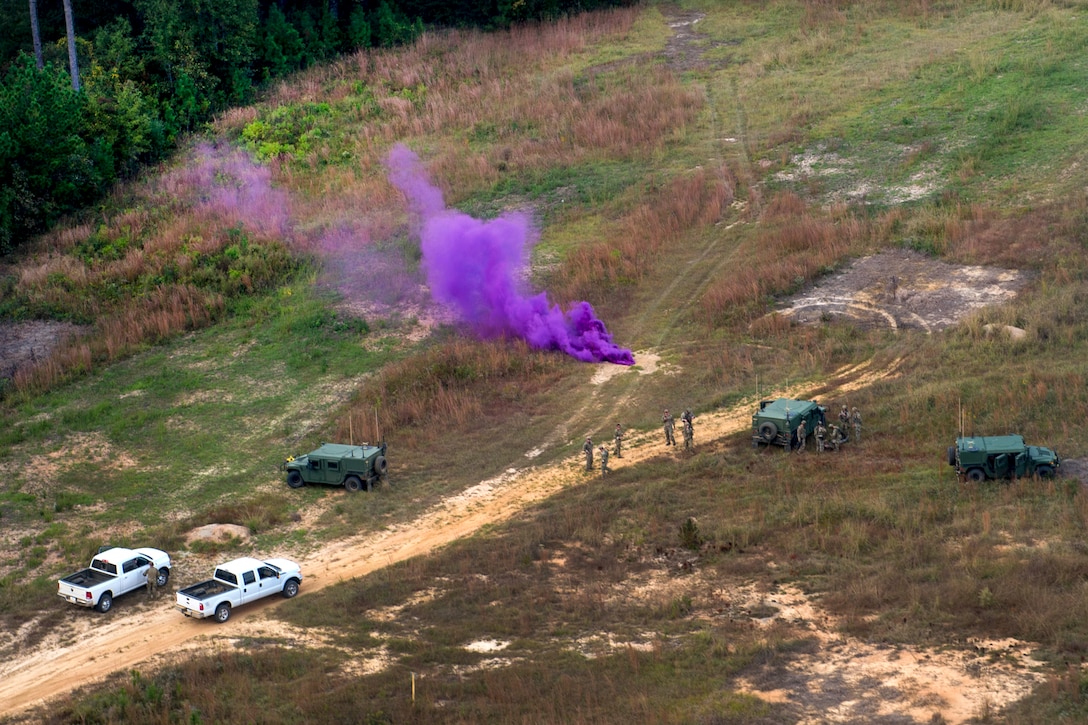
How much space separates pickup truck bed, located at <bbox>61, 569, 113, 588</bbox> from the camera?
106 feet

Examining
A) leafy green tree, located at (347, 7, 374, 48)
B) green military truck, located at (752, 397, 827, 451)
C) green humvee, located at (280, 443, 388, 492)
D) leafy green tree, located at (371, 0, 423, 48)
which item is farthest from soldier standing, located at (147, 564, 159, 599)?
leafy green tree, located at (371, 0, 423, 48)

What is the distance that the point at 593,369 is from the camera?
46500 millimetres

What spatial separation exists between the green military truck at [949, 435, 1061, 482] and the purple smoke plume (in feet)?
44.9

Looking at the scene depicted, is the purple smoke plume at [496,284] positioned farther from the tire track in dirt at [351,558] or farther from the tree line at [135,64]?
the tree line at [135,64]

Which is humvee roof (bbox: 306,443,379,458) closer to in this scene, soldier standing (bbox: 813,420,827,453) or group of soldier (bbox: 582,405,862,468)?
group of soldier (bbox: 582,405,862,468)

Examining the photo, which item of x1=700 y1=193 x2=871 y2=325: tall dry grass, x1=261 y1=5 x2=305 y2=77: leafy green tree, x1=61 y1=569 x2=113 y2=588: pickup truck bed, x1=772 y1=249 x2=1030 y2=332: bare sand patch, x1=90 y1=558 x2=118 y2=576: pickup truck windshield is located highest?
x1=261 y1=5 x2=305 y2=77: leafy green tree

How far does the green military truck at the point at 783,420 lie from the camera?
39531 millimetres

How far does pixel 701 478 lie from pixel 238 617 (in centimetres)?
1416

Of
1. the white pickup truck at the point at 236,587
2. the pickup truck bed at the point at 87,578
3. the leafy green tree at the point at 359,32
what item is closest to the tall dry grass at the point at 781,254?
the white pickup truck at the point at 236,587

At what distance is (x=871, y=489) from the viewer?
37156 millimetres

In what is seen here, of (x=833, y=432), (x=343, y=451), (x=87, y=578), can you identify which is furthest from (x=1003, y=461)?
(x=87, y=578)

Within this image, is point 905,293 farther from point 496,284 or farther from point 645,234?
point 496,284

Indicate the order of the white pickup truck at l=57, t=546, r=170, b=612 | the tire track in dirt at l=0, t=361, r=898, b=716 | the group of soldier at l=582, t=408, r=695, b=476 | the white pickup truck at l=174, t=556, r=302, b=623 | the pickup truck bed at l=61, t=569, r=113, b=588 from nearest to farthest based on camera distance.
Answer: the tire track in dirt at l=0, t=361, r=898, b=716, the white pickup truck at l=174, t=556, r=302, b=623, the white pickup truck at l=57, t=546, r=170, b=612, the pickup truck bed at l=61, t=569, r=113, b=588, the group of soldier at l=582, t=408, r=695, b=476

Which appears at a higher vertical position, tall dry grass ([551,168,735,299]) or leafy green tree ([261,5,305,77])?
leafy green tree ([261,5,305,77])
